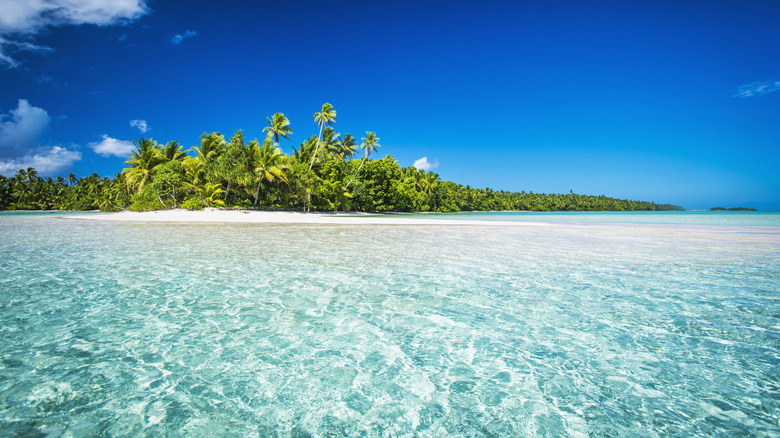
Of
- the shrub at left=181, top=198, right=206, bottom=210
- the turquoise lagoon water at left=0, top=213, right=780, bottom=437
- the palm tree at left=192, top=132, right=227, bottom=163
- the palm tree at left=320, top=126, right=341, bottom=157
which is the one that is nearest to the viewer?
the turquoise lagoon water at left=0, top=213, right=780, bottom=437

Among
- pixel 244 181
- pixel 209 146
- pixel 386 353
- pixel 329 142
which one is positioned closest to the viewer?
pixel 386 353

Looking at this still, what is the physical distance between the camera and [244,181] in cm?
3066

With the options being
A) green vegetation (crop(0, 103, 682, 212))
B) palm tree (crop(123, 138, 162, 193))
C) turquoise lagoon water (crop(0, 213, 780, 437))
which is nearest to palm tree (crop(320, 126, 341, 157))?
green vegetation (crop(0, 103, 682, 212))

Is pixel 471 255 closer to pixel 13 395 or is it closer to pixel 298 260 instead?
pixel 298 260

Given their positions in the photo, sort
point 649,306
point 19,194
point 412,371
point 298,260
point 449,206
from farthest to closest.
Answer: point 449,206
point 19,194
point 298,260
point 649,306
point 412,371

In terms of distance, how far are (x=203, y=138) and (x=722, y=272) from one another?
121 feet

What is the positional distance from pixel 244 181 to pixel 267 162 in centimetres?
248

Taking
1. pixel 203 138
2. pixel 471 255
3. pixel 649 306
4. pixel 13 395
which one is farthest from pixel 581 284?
pixel 203 138

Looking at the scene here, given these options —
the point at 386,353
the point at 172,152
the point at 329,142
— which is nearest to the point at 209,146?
the point at 172,152

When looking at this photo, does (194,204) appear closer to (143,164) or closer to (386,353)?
(143,164)

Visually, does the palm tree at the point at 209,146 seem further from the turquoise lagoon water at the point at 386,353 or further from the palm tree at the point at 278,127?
the turquoise lagoon water at the point at 386,353

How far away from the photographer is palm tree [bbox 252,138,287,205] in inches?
1224

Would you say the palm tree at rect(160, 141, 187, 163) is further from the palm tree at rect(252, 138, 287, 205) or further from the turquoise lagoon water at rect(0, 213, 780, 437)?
the turquoise lagoon water at rect(0, 213, 780, 437)

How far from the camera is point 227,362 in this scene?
10.5 ft
